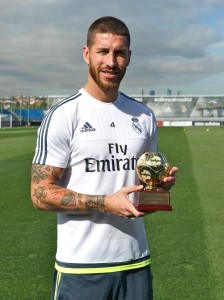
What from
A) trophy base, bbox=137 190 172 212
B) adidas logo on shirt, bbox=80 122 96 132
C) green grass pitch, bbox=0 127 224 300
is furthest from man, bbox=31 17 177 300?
green grass pitch, bbox=0 127 224 300

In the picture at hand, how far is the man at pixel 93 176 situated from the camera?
105 inches

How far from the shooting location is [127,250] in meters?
2.79

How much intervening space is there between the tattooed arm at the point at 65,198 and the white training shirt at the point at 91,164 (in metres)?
0.07

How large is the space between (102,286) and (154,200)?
1.87ft

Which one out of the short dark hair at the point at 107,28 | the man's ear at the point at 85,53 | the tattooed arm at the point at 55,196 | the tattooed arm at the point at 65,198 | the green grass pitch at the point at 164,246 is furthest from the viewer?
the green grass pitch at the point at 164,246

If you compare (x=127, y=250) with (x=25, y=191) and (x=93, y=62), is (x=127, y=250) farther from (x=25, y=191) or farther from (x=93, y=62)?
(x=25, y=191)

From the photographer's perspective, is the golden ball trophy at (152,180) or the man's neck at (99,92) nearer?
the golden ball trophy at (152,180)

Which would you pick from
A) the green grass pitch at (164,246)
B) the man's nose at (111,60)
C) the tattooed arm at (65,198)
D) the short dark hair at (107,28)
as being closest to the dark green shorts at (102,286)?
the tattooed arm at (65,198)

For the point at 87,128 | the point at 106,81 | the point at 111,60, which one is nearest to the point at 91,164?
the point at 87,128

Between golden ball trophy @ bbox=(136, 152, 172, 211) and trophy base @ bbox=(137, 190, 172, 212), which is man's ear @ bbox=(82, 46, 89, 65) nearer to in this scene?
golden ball trophy @ bbox=(136, 152, 172, 211)

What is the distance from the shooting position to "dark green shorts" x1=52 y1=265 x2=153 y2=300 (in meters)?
2.71

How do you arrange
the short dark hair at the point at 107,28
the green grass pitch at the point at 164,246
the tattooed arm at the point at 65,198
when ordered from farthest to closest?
the green grass pitch at the point at 164,246 < the short dark hair at the point at 107,28 < the tattooed arm at the point at 65,198

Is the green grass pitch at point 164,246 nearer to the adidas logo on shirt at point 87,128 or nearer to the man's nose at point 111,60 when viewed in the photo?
the adidas logo on shirt at point 87,128

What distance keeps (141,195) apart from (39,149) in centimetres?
63
